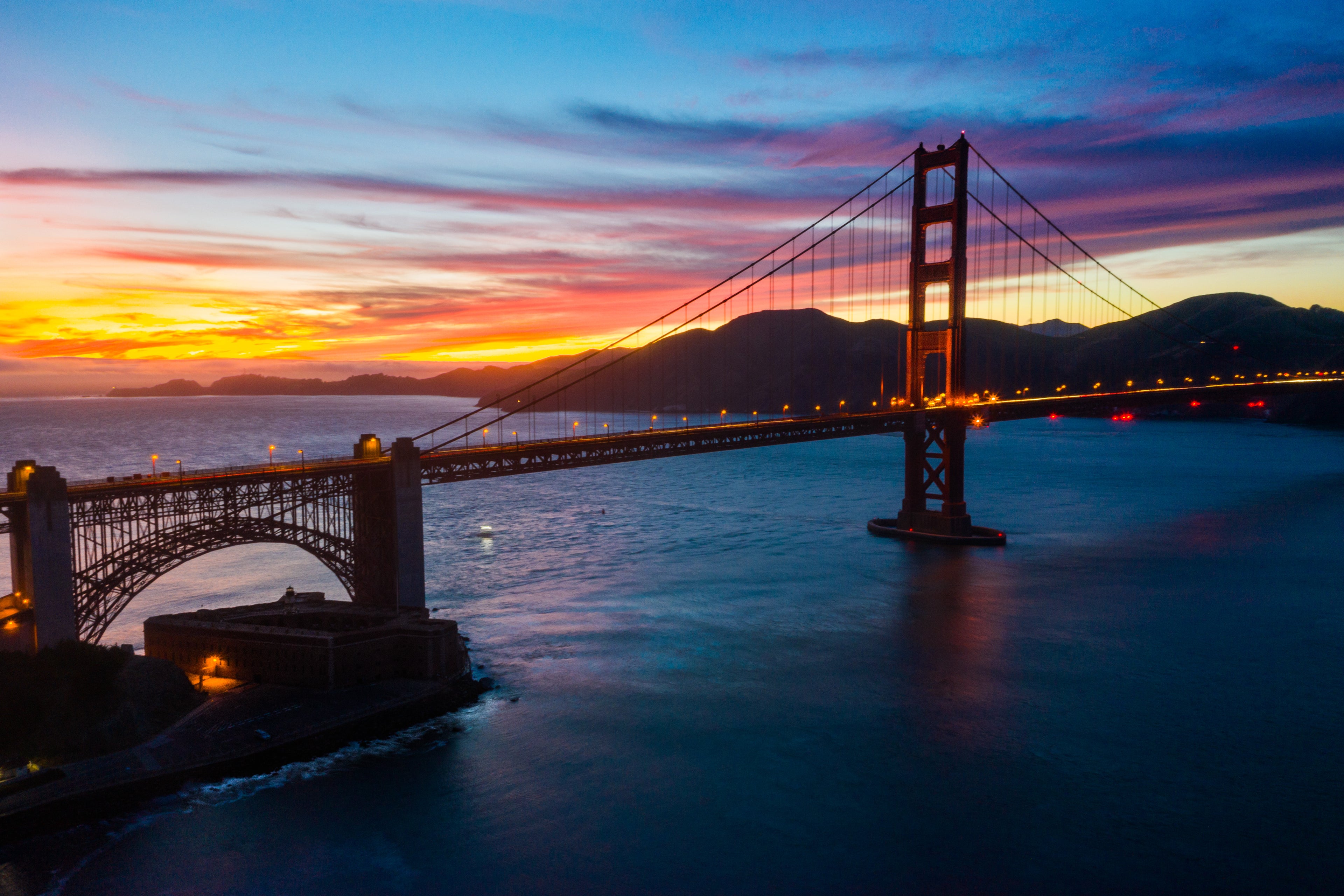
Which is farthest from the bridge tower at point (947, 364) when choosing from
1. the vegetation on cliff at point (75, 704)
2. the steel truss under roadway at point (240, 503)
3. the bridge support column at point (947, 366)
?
the vegetation on cliff at point (75, 704)

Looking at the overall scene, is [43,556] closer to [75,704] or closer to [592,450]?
[75,704]

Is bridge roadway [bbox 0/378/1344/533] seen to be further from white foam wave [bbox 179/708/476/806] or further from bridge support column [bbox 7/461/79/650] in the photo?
white foam wave [bbox 179/708/476/806]

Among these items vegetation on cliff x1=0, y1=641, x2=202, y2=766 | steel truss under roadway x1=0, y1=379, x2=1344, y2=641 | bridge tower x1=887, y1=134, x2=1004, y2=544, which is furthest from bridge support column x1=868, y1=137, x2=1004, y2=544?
vegetation on cliff x1=0, y1=641, x2=202, y2=766

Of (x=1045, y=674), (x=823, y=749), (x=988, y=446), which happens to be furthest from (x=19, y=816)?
(x=988, y=446)

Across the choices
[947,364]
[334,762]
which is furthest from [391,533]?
[947,364]

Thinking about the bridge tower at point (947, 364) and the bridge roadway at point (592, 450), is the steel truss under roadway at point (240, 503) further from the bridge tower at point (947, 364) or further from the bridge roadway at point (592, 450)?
the bridge tower at point (947, 364)

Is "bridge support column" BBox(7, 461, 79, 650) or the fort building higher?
"bridge support column" BBox(7, 461, 79, 650)

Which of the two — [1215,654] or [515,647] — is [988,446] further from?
[515,647]
